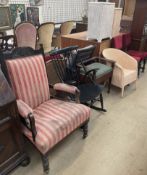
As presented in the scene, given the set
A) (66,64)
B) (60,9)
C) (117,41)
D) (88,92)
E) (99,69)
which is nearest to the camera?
(88,92)

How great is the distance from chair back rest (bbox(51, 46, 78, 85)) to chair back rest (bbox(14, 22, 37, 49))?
4.24 ft

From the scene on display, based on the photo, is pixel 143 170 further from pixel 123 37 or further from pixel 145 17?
pixel 145 17

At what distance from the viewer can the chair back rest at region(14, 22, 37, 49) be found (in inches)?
123

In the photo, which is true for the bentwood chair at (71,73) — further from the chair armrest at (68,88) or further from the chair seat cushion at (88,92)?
the chair armrest at (68,88)

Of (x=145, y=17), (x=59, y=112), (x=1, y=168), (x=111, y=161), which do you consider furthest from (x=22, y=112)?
(x=145, y=17)

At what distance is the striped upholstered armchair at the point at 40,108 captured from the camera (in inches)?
58.4

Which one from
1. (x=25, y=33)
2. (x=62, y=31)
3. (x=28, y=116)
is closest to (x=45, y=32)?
(x=25, y=33)

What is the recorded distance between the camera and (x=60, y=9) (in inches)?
197

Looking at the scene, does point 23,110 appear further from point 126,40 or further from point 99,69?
point 126,40

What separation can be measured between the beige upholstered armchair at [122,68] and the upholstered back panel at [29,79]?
142 centimetres

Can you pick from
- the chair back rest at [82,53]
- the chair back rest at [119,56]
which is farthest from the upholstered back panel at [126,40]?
the chair back rest at [82,53]

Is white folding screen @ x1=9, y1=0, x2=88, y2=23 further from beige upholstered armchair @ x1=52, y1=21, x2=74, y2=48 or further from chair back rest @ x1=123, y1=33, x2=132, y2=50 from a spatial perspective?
chair back rest @ x1=123, y1=33, x2=132, y2=50

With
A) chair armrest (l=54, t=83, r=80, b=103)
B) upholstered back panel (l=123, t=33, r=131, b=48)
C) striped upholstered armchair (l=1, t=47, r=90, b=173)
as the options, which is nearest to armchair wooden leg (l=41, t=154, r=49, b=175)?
striped upholstered armchair (l=1, t=47, r=90, b=173)

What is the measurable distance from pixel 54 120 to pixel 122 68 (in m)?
1.74
